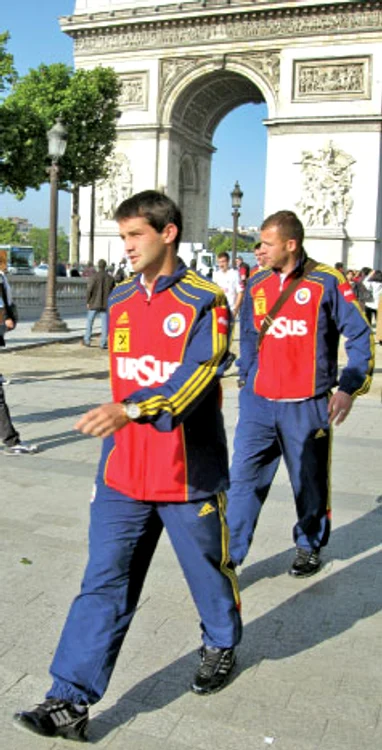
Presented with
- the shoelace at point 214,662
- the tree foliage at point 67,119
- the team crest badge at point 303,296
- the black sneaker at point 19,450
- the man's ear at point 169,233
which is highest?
the tree foliage at point 67,119

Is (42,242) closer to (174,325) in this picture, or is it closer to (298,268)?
(298,268)

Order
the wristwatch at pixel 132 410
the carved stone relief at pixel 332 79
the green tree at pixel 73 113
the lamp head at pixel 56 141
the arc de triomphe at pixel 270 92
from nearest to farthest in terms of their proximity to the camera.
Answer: the wristwatch at pixel 132 410 < the lamp head at pixel 56 141 < the green tree at pixel 73 113 < the carved stone relief at pixel 332 79 < the arc de triomphe at pixel 270 92

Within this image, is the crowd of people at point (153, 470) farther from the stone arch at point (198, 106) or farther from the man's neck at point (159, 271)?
the stone arch at point (198, 106)

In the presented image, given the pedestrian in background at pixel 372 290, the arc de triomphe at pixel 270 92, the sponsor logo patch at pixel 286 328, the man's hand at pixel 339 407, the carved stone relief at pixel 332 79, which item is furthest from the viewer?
the arc de triomphe at pixel 270 92

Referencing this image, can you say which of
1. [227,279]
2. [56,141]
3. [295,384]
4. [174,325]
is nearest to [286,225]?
[295,384]

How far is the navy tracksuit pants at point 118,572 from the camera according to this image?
99.3 inches

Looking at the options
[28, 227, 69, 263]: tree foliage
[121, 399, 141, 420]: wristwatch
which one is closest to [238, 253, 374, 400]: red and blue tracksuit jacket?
[121, 399, 141, 420]: wristwatch

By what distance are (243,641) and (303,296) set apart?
5.04 ft

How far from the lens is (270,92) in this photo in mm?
33688

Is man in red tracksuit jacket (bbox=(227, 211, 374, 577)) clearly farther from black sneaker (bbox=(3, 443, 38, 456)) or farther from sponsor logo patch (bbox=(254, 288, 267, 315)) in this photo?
black sneaker (bbox=(3, 443, 38, 456))

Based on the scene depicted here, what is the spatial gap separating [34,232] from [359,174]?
10946 centimetres

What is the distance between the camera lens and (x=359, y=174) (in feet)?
104

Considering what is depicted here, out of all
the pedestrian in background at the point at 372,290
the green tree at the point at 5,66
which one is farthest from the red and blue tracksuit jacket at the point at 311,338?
the green tree at the point at 5,66

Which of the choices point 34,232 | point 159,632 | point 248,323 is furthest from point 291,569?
point 34,232
